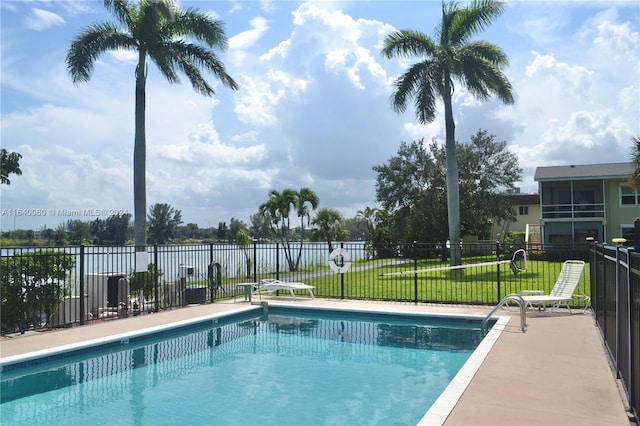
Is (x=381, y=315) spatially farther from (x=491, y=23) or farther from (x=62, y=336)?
(x=491, y=23)

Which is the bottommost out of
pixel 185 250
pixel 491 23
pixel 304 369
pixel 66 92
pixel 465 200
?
pixel 304 369

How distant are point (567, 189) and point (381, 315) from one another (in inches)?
1066

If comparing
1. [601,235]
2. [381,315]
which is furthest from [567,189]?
[381,315]

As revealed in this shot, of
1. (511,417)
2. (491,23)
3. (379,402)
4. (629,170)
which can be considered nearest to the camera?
(511,417)

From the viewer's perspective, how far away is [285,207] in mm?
37875

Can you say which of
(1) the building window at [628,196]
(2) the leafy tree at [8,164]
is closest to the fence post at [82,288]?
(2) the leafy tree at [8,164]

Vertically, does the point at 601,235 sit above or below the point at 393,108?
below

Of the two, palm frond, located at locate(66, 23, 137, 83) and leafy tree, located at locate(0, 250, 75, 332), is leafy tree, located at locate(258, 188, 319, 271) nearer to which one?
palm frond, located at locate(66, 23, 137, 83)

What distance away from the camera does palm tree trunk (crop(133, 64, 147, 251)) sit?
1573 cm

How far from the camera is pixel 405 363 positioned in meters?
8.44

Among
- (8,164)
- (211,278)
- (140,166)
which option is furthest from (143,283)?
(8,164)

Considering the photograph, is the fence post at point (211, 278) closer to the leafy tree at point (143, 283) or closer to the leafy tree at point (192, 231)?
the leafy tree at point (143, 283)

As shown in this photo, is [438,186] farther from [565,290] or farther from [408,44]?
[565,290]

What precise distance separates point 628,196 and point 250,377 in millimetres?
31519
